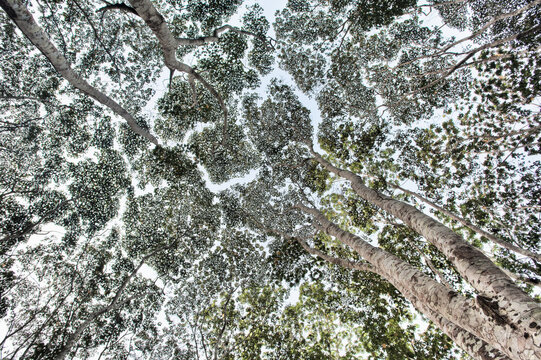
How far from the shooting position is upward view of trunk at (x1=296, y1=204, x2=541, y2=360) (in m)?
2.38

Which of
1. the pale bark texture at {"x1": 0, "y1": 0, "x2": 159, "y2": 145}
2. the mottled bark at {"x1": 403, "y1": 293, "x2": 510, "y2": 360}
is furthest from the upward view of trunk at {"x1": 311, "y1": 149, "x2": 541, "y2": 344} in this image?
the pale bark texture at {"x1": 0, "y1": 0, "x2": 159, "y2": 145}

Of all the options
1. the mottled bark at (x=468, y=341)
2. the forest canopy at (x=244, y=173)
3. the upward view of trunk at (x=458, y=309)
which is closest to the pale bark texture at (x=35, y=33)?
the forest canopy at (x=244, y=173)

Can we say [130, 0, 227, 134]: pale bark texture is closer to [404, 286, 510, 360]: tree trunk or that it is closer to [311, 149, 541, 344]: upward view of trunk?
[311, 149, 541, 344]: upward view of trunk

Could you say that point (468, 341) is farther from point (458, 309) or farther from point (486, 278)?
point (486, 278)

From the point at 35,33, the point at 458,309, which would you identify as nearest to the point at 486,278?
the point at 458,309

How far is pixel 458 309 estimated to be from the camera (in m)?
3.13

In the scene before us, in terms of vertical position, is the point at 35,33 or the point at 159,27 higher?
the point at 35,33

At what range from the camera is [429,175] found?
10680mm

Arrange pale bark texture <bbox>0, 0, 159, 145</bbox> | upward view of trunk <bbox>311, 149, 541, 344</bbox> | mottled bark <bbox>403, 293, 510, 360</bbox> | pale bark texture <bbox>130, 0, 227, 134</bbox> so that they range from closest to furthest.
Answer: upward view of trunk <bbox>311, 149, 541, 344</bbox> < mottled bark <bbox>403, 293, 510, 360</bbox> < pale bark texture <bbox>0, 0, 159, 145</bbox> < pale bark texture <bbox>130, 0, 227, 134</bbox>

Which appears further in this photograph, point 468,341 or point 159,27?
point 159,27

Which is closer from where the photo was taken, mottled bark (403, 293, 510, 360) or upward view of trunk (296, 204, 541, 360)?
upward view of trunk (296, 204, 541, 360)

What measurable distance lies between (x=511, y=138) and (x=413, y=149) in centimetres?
338

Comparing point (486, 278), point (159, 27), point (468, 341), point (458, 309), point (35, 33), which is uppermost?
point (35, 33)

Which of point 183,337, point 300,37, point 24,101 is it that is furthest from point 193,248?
point 300,37
